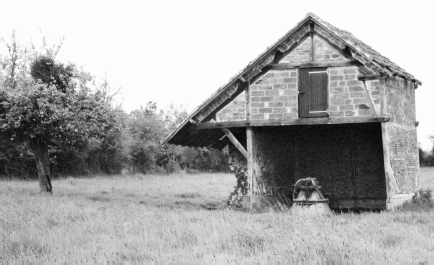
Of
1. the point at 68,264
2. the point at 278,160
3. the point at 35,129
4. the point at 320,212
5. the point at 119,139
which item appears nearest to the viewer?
the point at 68,264

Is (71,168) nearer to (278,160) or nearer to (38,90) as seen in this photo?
(38,90)

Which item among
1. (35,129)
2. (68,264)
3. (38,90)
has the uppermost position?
(38,90)

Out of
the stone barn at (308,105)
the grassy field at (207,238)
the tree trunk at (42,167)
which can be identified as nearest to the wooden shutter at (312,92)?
the stone barn at (308,105)

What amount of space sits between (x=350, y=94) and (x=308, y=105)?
4.05 feet

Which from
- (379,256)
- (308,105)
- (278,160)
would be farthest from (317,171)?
(379,256)

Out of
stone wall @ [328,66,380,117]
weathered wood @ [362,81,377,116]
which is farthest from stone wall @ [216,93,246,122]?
weathered wood @ [362,81,377,116]

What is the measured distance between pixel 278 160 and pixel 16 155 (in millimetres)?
20344

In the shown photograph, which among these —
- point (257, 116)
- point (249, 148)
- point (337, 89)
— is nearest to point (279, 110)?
point (257, 116)

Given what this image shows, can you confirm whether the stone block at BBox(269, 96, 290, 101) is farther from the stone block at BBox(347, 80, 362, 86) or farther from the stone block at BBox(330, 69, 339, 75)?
the stone block at BBox(347, 80, 362, 86)

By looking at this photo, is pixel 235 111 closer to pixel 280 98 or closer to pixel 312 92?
→ pixel 280 98

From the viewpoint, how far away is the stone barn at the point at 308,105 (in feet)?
54.5

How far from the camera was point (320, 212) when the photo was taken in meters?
16.1

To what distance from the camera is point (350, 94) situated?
1677 centimetres

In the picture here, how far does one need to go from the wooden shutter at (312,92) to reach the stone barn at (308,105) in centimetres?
3
